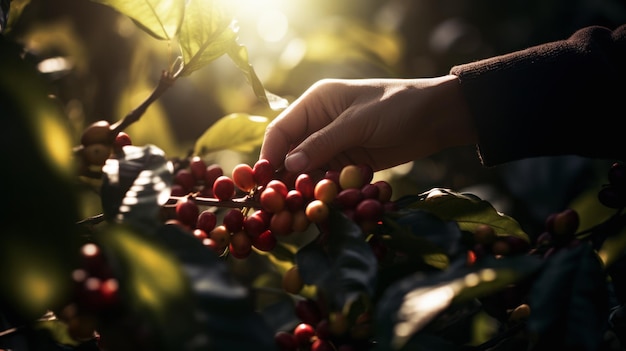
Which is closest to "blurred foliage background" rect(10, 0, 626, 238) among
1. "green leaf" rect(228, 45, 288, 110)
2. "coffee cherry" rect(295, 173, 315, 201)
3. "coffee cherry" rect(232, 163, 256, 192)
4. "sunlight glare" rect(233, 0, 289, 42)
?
"sunlight glare" rect(233, 0, 289, 42)

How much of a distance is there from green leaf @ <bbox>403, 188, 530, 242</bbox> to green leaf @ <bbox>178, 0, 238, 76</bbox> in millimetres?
431

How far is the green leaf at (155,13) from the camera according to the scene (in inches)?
38.9

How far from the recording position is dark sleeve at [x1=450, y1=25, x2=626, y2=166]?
1.14 meters

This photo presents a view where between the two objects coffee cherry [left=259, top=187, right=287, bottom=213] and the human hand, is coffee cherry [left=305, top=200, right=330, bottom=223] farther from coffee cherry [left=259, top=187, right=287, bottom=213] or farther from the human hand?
the human hand

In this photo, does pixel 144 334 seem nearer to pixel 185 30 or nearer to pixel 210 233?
pixel 210 233

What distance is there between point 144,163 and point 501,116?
29.7 inches

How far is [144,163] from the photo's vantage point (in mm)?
783

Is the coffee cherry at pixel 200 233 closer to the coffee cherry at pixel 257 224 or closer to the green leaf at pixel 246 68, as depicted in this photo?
the coffee cherry at pixel 257 224

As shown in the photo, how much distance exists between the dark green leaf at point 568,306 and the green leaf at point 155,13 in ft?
2.32

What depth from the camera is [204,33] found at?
1.02 meters

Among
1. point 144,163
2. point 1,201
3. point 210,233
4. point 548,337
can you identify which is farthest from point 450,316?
point 1,201

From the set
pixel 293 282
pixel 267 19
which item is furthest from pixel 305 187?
pixel 267 19

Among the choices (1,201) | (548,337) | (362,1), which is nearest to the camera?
(1,201)

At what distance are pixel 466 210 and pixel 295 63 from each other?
1279 mm
